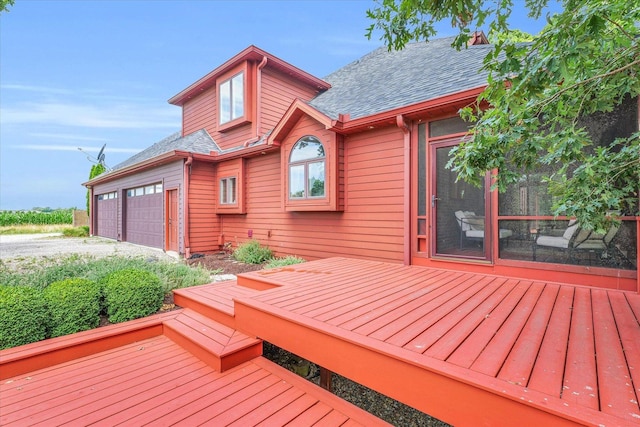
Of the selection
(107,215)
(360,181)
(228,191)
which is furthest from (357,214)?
(107,215)

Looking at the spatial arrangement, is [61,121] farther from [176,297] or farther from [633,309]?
[633,309]

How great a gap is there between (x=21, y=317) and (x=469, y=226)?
5052mm

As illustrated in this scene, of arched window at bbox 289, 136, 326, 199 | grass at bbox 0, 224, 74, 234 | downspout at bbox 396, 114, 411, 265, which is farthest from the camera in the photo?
grass at bbox 0, 224, 74, 234

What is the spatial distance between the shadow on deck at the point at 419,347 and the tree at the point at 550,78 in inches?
39.1

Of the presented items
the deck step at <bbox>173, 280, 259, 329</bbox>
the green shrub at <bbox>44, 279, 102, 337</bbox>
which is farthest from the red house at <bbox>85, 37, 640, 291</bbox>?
the green shrub at <bbox>44, 279, 102, 337</bbox>

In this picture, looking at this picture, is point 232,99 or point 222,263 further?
point 232,99

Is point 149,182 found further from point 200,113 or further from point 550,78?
point 550,78

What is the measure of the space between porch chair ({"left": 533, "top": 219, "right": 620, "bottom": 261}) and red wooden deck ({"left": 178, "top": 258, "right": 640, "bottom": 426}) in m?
0.44

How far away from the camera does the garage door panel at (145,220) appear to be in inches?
360

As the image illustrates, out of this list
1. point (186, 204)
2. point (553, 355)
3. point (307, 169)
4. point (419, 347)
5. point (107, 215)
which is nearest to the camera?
point (553, 355)

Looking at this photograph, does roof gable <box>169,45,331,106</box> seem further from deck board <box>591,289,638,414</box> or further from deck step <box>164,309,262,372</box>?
deck board <box>591,289,638,414</box>

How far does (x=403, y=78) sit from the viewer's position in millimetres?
6250

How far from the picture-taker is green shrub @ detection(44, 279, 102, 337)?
287 cm

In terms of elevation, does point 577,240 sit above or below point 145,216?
below
